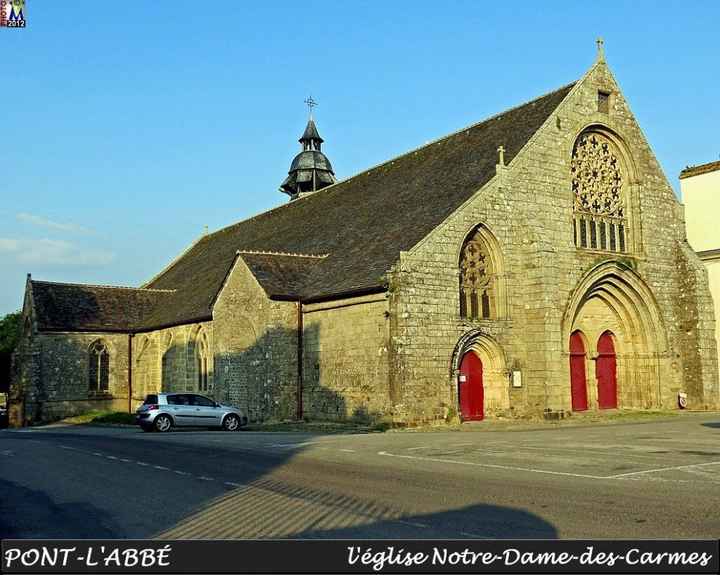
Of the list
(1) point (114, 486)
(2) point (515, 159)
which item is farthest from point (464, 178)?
(1) point (114, 486)

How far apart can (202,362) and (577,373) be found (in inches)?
682

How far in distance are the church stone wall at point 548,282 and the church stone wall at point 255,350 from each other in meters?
6.04

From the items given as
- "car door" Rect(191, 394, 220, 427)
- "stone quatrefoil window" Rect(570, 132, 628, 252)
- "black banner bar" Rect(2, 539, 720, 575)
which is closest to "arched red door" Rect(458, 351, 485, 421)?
"stone quatrefoil window" Rect(570, 132, 628, 252)

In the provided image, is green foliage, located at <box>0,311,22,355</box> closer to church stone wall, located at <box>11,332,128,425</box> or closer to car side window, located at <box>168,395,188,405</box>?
church stone wall, located at <box>11,332,128,425</box>

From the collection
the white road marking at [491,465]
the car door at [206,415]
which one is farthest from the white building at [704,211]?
the white road marking at [491,465]

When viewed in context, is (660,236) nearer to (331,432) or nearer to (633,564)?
(331,432)

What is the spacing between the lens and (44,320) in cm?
4203

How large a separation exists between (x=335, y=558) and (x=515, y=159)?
23983 millimetres

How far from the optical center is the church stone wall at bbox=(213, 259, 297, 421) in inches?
1170

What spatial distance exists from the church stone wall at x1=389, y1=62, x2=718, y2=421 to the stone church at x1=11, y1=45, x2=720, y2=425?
56mm

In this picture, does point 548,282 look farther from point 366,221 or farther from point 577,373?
point 366,221

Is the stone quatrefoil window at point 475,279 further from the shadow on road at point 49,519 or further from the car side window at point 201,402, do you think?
the shadow on road at point 49,519

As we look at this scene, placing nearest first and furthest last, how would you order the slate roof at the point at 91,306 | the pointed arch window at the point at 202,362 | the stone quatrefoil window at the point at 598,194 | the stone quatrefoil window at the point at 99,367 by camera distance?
1. the stone quatrefoil window at the point at 598,194
2. the pointed arch window at the point at 202,362
3. the slate roof at the point at 91,306
4. the stone quatrefoil window at the point at 99,367

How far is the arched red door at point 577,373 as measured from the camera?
30.0m
